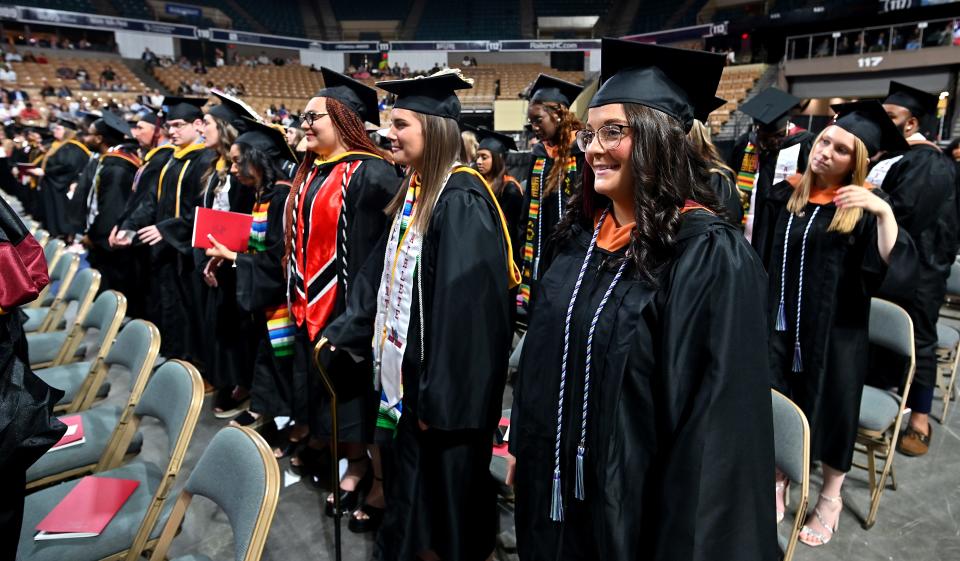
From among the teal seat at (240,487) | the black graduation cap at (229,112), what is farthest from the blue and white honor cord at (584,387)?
the black graduation cap at (229,112)

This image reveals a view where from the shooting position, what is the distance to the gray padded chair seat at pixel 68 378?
2861mm

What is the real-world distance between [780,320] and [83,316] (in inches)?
145

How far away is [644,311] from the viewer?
122 centimetres

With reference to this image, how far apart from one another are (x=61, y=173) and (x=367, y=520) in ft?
27.4

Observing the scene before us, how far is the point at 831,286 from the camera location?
2340 millimetres

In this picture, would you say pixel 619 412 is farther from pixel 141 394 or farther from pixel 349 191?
pixel 141 394

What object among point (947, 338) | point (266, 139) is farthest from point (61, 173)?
point (947, 338)

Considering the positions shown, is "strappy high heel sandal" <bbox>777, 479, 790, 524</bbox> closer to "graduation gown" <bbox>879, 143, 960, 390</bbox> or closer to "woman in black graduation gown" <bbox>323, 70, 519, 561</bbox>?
"graduation gown" <bbox>879, 143, 960, 390</bbox>

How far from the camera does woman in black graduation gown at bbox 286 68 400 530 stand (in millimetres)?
2520

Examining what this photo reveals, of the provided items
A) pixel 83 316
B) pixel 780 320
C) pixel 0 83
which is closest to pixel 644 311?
pixel 780 320

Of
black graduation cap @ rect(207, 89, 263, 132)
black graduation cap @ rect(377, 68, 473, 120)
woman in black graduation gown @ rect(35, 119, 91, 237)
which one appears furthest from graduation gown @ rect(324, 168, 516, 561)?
woman in black graduation gown @ rect(35, 119, 91, 237)

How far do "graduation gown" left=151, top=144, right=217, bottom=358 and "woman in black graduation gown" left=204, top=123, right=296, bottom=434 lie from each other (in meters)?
0.82

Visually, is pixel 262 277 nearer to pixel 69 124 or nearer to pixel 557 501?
pixel 557 501

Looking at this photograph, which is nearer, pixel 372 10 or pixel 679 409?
pixel 679 409
